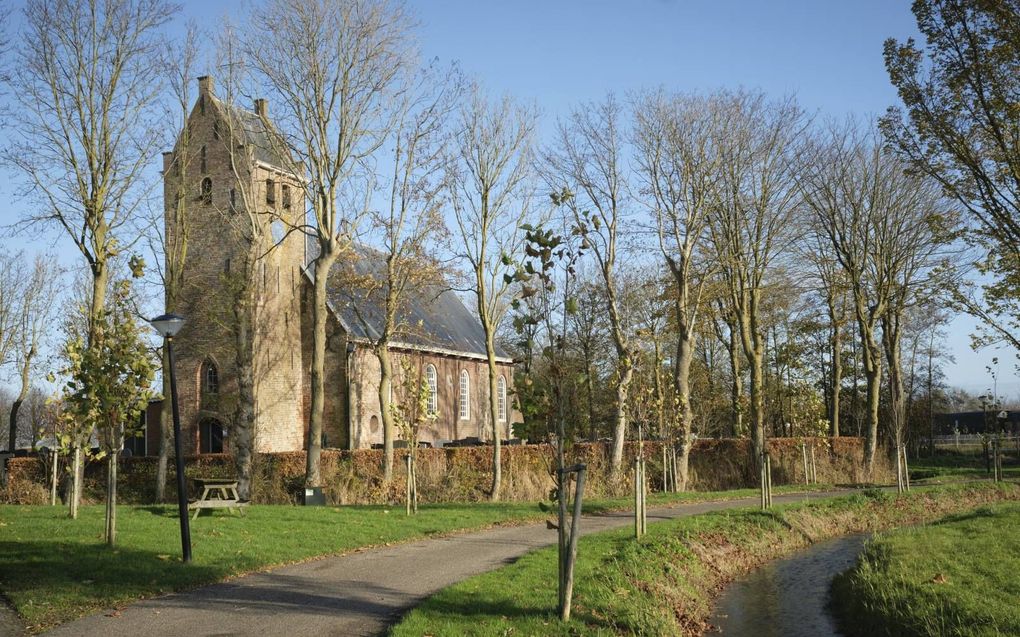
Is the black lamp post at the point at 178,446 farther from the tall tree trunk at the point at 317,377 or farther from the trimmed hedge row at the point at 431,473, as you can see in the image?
the trimmed hedge row at the point at 431,473

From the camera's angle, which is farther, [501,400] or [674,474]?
[501,400]

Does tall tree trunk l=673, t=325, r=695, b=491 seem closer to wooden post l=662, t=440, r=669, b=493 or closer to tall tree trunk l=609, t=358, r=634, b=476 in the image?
wooden post l=662, t=440, r=669, b=493

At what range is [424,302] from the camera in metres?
32.9

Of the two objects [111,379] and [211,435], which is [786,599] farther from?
[211,435]

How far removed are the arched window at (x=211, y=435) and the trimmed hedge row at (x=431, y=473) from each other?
351 inches

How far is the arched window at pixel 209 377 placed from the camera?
124 ft

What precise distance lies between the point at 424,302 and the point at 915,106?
67.5ft

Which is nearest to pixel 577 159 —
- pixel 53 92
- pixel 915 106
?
pixel 915 106

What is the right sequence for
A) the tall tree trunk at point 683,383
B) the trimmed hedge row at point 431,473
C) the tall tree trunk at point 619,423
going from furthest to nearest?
the tall tree trunk at point 683,383 → the trimmed hedge row at point 431,473 → the tall tree trunk at point 619,423

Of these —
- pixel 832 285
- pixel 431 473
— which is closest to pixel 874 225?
pixel 832 285

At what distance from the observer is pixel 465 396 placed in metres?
49.5

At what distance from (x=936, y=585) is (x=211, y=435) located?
1278 inches

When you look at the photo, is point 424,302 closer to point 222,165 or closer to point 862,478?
point 222,165

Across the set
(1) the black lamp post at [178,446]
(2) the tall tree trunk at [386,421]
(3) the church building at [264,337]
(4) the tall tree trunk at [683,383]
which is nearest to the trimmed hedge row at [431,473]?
(2) the tall tree trunk at [386,421]
